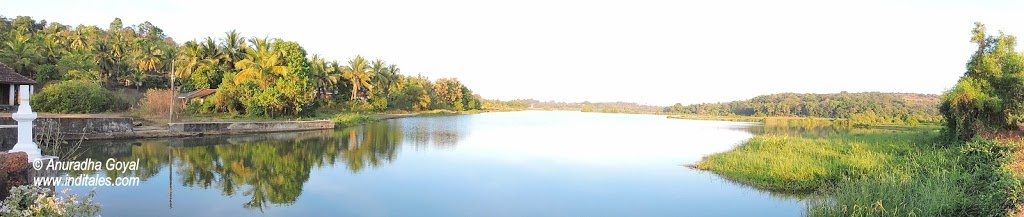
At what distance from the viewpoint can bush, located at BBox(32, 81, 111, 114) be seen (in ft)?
88.0

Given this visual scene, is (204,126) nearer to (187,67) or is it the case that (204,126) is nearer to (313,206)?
(313,206)

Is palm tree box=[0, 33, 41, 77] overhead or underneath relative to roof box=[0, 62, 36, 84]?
overhead

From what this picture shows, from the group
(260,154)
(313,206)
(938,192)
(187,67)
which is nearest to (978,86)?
(938,192)

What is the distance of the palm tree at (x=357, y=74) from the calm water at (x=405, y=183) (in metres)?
28.6

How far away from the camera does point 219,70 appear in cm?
3953

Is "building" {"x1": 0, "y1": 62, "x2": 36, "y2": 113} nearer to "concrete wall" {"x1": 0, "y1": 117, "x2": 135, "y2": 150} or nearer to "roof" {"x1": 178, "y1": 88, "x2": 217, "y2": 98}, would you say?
"concrete wall" {"x1": 0, "y1": 117, "x2": 135, "y2": 150}

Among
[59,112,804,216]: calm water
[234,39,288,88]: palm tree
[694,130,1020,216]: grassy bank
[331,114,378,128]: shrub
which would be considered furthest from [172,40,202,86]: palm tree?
[694,130,1020,216]: grassy bank

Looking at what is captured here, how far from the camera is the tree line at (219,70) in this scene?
32.2m

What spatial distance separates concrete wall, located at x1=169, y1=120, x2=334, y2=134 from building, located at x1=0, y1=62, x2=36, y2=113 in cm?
709

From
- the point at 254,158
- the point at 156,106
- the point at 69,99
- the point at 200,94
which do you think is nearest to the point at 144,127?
the point at 156,106

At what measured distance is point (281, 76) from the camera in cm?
3388

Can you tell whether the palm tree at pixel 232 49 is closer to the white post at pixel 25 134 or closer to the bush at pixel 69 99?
the bush at pixel 69 99

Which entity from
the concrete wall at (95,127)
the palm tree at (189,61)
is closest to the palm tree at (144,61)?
the palm tree at (189,61)

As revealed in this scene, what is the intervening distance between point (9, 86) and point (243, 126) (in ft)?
34.0
